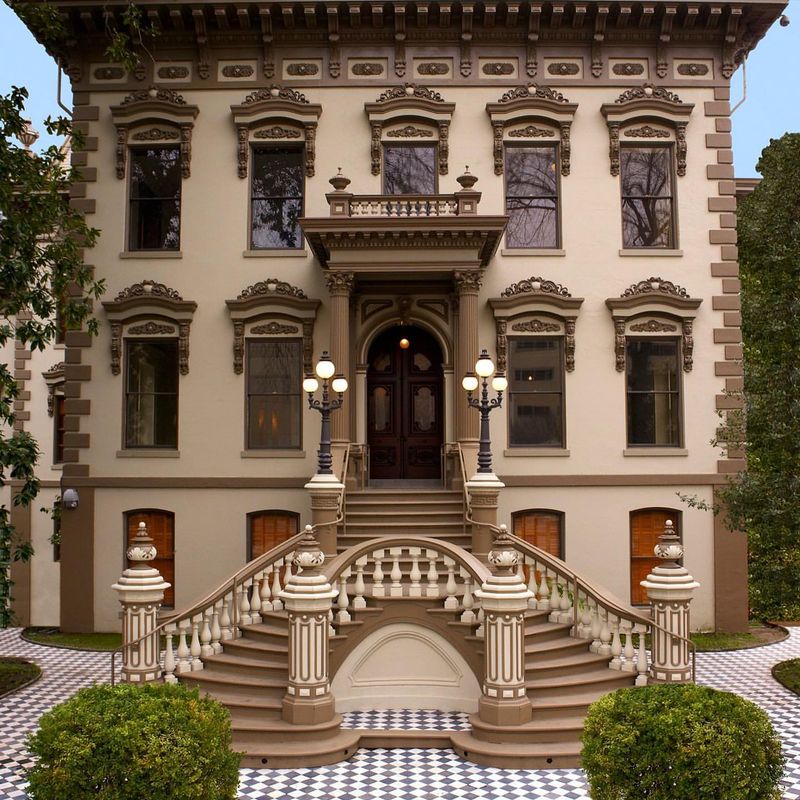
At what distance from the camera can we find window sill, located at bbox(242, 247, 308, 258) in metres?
17.8

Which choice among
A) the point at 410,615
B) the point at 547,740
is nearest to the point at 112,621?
the point at 410,615

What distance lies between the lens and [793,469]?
42.8ft

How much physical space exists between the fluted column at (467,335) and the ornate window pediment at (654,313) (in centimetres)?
313

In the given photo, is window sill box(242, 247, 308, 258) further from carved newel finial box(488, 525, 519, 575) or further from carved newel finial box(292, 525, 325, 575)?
carved newel finial box(488, 525, 519, 575)

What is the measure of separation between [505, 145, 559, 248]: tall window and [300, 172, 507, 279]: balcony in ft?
6.30

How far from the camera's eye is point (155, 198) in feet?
59.9

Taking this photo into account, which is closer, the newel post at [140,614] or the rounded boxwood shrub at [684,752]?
the rounded boxwood shrub at [684,752]

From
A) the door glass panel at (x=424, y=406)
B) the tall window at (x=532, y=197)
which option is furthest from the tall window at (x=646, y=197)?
the door glass panel at (x=424, y=406)

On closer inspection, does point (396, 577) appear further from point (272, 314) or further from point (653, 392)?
point (653, 392)

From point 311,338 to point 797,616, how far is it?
10880 millimetres

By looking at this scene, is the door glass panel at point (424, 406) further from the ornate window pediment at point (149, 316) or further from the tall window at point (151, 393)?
the tall window at point (151, 393)

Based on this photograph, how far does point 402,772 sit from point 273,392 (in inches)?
385

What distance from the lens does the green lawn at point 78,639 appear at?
635 inches

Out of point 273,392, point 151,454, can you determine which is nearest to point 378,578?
point 273,392
